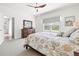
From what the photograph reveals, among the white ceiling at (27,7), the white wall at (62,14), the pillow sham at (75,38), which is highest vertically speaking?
the white ceiling at (27,7)

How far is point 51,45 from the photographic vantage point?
165 centimetres

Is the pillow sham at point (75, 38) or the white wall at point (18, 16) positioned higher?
the white wall at point (18, 16)

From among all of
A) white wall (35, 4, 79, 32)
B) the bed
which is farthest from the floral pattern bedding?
white wall (35, 4, 79, 32)

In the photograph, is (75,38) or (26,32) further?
(26,32)

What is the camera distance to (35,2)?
1620 mm

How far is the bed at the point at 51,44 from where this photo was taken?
1487mm

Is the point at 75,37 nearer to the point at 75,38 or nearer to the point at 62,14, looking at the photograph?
the point at 75,38

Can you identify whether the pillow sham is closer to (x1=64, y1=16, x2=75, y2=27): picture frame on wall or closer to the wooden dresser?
(x1=64, y1=16, x2=75, y2=27): picture frame on wall

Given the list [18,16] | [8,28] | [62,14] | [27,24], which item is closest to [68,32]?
[62,14]

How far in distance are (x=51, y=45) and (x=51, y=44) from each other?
2 centimetres

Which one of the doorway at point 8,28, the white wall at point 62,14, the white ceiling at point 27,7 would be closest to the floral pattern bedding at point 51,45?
the white wall at point 62,14

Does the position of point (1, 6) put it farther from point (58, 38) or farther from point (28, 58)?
point (58, 38)

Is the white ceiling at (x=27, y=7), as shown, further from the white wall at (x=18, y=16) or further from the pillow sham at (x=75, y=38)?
the pillow sham at (x=75, y=38)

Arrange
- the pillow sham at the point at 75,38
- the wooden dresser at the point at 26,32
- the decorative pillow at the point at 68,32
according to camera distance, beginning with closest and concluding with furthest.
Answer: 1. the pillow sham at the point at 75,38
2. the decorative pillow at the point at 68,32
3. the wooden dresser at the point at 26,32
